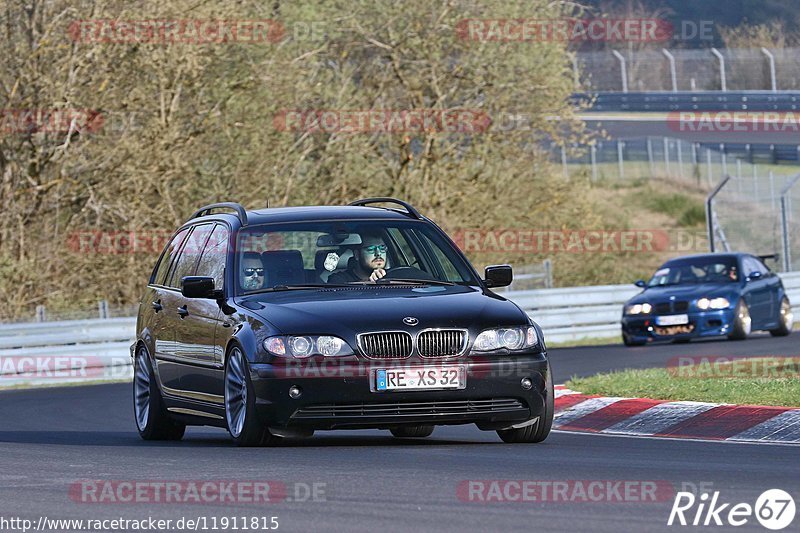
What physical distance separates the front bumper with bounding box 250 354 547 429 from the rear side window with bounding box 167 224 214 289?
7.32 ft

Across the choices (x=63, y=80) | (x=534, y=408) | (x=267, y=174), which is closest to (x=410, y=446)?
(x=534, y=408)

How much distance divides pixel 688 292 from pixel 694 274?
1235mm

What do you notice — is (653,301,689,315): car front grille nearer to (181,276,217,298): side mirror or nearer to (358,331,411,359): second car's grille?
(181,276,217,298): side mirror

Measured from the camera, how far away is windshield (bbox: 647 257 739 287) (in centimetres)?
2562

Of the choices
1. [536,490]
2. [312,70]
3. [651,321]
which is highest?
[312,70]

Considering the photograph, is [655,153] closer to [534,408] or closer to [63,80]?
[63,80]

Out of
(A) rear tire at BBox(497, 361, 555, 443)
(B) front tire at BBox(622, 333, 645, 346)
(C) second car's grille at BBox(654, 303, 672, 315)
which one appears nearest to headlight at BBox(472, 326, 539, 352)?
(A) rear tire at BBox(497, 361, 555, 443)

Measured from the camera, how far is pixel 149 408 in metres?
12.3

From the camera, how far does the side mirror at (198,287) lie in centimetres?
1116

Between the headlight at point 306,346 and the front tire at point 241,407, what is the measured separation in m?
0.26

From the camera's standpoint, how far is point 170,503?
7.85 m

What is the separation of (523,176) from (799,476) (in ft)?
81.3

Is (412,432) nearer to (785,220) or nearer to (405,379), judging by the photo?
(405,379)

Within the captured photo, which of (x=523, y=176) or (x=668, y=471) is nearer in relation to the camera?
(x=668, y=471)
